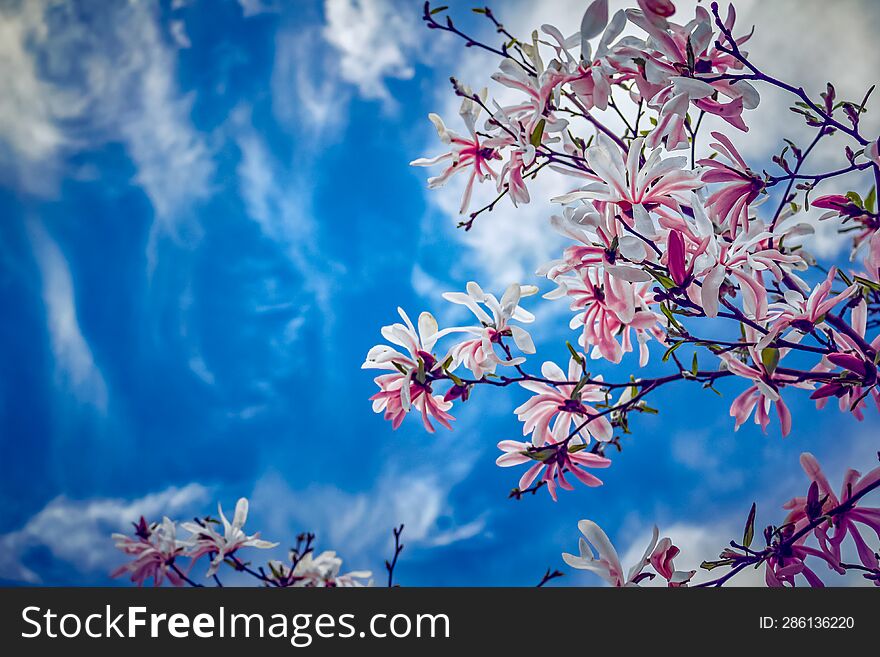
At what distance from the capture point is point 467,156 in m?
0.71

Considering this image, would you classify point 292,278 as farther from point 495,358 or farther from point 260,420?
point 495,358

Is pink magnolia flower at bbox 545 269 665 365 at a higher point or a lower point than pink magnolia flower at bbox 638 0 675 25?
lower

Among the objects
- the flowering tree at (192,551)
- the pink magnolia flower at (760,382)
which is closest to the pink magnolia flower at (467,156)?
the pink magnolia flower at (760,382)

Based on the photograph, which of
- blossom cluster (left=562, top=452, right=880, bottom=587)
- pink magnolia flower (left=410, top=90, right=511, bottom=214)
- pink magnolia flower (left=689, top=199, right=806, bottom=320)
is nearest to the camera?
pink magnolia flower (left=689, top=199, right=806, bottom=320)

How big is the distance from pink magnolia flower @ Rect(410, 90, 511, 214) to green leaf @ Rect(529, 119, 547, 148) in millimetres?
74

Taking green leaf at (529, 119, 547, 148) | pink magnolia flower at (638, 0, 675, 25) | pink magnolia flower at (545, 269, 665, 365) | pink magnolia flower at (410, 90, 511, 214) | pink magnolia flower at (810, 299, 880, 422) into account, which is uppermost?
pink magnolia flower at (410, 90, 511, 214)

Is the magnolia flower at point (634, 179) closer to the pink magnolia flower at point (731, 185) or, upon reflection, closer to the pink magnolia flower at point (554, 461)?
the pink magnolia flower at point (731, 185)

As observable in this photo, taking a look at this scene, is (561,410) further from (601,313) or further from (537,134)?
(537,134)

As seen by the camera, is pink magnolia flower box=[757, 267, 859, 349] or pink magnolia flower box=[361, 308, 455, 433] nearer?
pink magnolia flower box=[757, 267, 859, 349]

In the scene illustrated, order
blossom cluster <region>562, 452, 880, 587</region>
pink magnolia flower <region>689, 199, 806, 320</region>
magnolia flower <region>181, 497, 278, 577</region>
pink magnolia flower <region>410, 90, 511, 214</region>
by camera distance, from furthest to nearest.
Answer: magnolia flower <region>181, 497, 278, 577</region>, pink magnolia flower <region>410, 90, 511, 214</region>, blossom cluster <region>562, 452, 880, 587</region>, pink magnolia flower <region>689, 199, 806, 320</region>

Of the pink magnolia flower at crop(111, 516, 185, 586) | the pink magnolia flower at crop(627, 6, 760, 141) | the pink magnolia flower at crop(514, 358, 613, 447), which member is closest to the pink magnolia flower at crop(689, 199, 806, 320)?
the pink magnolia flower at crop(627, 6, 760, 141)

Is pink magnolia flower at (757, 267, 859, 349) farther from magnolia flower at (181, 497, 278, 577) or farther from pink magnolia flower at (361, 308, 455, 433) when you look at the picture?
magnolia flower at (181, 497, 278, 577)

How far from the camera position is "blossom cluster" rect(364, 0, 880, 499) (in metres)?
0.51

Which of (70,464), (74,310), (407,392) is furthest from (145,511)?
(407,392)
